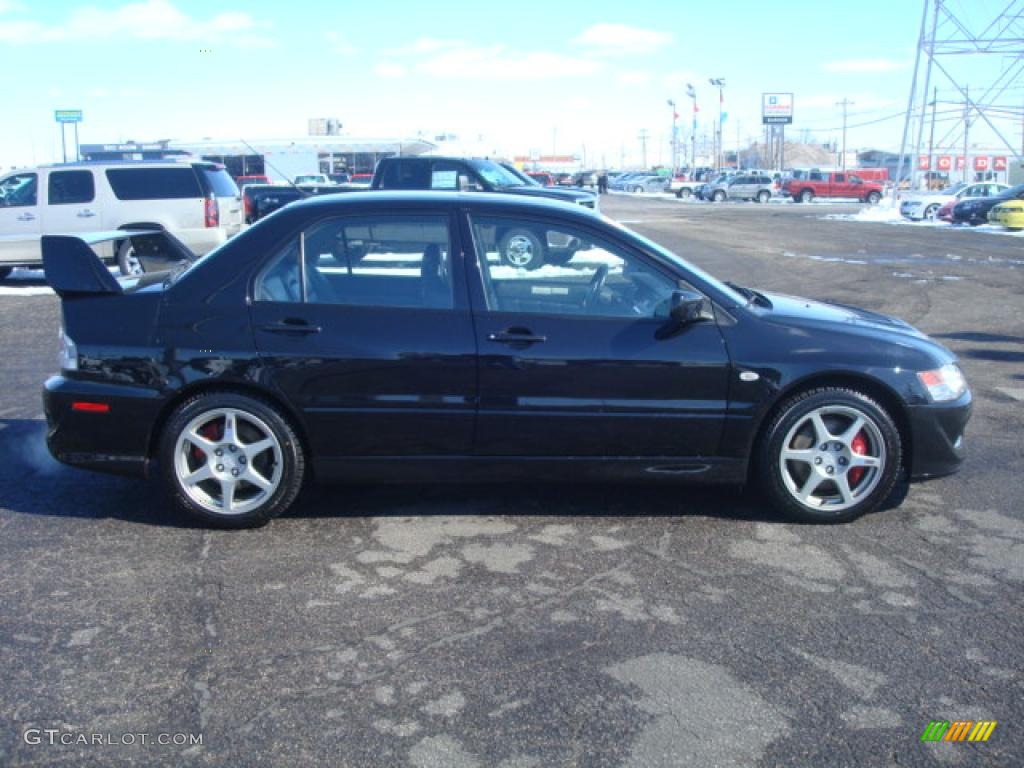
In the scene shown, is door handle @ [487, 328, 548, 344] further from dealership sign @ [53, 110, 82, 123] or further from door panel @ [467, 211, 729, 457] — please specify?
dealership sign @ [53, 110, 82, 123]

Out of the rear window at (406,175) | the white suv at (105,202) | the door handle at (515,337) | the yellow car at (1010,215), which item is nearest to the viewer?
the door handle at (515,337)

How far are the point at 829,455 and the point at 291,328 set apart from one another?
2699mm

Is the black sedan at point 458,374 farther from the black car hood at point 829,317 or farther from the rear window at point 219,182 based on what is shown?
the rear window at point 219,182

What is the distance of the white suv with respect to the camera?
16.7m

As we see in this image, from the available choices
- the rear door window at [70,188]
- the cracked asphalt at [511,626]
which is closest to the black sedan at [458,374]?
the cracked asphalt at [511,626]

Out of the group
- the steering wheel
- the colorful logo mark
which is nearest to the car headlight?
the steering wheel

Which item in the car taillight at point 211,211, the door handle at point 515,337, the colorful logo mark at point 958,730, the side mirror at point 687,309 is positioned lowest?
the colorful logo mark at point 958,730

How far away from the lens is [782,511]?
5.25 metres

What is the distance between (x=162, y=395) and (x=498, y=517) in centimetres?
175

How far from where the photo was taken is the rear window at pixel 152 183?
56.3ft

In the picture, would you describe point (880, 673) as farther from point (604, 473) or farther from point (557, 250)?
point (557, 250)

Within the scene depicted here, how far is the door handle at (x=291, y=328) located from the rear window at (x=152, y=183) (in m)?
13.3

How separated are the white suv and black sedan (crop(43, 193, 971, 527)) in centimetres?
1222

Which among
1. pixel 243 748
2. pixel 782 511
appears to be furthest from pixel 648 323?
pixel 243 748
